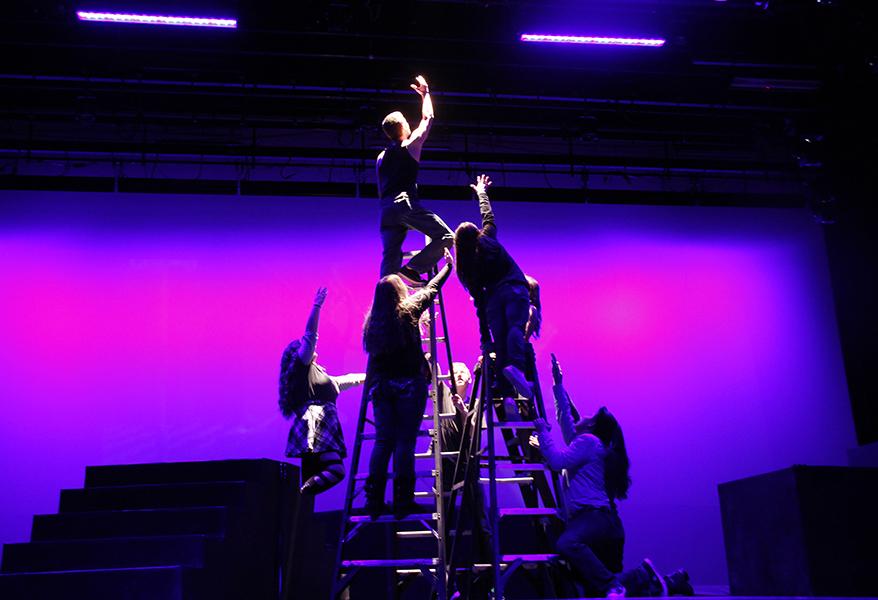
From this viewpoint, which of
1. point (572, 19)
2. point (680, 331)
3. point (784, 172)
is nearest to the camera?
point (572, 19)

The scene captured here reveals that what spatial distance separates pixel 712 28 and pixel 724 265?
253 centimetres


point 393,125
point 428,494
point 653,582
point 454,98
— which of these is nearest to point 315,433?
point 428,494

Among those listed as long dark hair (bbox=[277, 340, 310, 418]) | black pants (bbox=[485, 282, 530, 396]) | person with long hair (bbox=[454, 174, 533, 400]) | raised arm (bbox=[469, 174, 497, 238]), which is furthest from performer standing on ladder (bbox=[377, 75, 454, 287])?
long dark hair (bbox=[277, 340, 310, 418])

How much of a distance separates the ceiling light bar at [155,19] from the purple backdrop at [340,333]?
192 cm

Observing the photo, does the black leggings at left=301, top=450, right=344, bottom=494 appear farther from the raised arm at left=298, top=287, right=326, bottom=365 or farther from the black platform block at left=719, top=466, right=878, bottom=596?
the black platform block at left=719, top=466, right=878, bottom=596

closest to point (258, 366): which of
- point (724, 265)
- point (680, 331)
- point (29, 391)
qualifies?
point (29, 391)

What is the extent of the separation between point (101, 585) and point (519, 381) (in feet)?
8.69

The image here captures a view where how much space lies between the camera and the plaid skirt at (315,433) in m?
6.34

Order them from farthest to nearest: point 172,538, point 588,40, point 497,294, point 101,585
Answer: point 588,40, point 497,294, point 172,538, point 101,585

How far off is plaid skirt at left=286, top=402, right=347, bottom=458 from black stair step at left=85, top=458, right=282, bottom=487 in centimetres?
25

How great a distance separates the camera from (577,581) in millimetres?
5266

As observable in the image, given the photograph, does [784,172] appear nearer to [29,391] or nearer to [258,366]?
[258,366]

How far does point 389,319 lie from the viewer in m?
5.74

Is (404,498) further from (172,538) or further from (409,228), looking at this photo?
(409,228)
